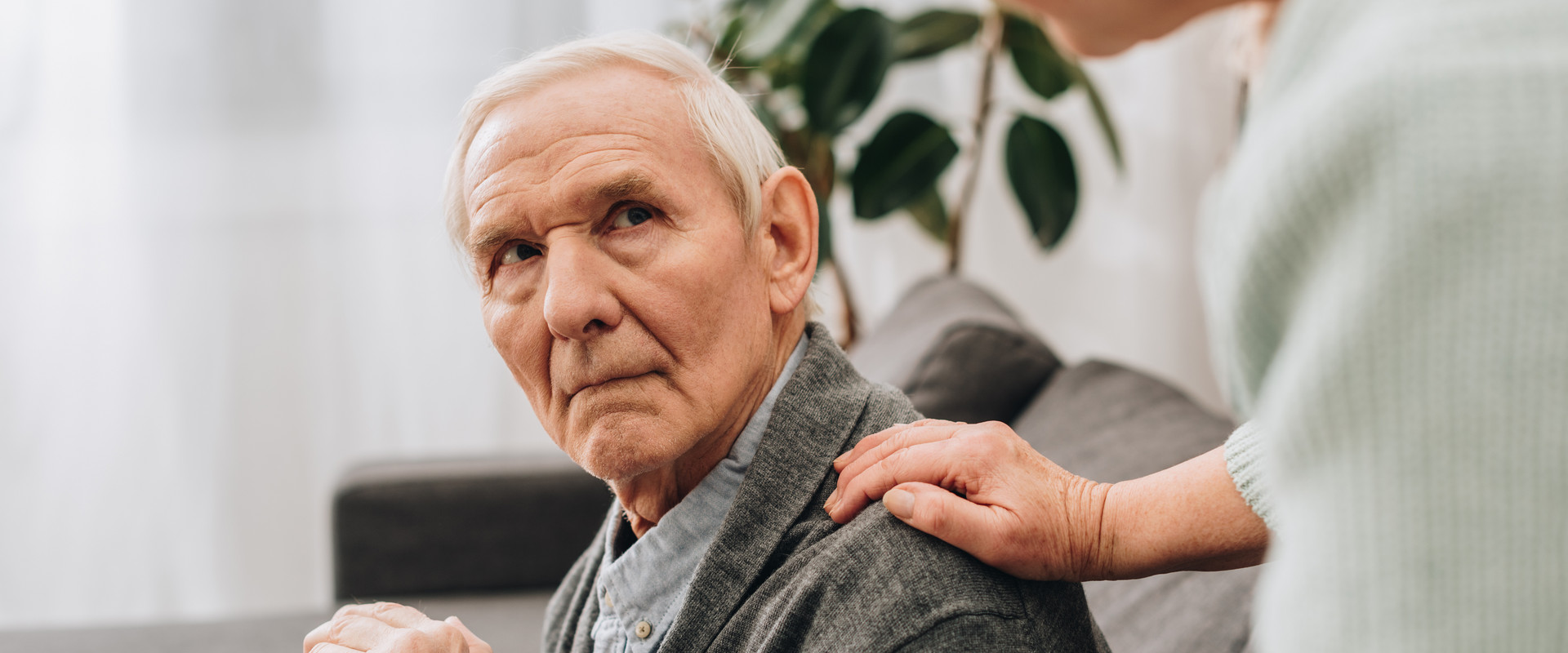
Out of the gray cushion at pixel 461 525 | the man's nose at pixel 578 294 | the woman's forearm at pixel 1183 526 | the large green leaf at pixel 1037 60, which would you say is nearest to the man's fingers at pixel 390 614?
the man's nose at pixel 578 294

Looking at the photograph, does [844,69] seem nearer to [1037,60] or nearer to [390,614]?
[1037,60]

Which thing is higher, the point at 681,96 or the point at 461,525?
the point at 681,96

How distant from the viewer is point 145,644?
191cm

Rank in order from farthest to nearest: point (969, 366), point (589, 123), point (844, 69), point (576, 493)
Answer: point (844, 69), point (576, 493), point (969, 366), point (589, 123)

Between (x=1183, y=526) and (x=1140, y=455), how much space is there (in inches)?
16.3

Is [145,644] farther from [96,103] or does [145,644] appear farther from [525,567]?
[96,103]

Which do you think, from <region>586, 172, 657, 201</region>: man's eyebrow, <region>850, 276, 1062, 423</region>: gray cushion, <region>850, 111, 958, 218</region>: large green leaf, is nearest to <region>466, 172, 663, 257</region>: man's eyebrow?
<region>586, 172, 657, 201</region>: man's eyebrow

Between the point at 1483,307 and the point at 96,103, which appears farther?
the point at 96,103

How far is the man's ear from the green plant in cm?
136

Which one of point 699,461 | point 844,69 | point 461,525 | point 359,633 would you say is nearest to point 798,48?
point 844,69

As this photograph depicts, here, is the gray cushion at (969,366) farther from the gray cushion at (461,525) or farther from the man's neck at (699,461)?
the gray cushion at (461,525)

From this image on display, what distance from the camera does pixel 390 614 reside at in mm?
916

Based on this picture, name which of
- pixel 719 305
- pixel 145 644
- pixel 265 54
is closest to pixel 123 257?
pixel 265 54

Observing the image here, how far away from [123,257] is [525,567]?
1585 mm
